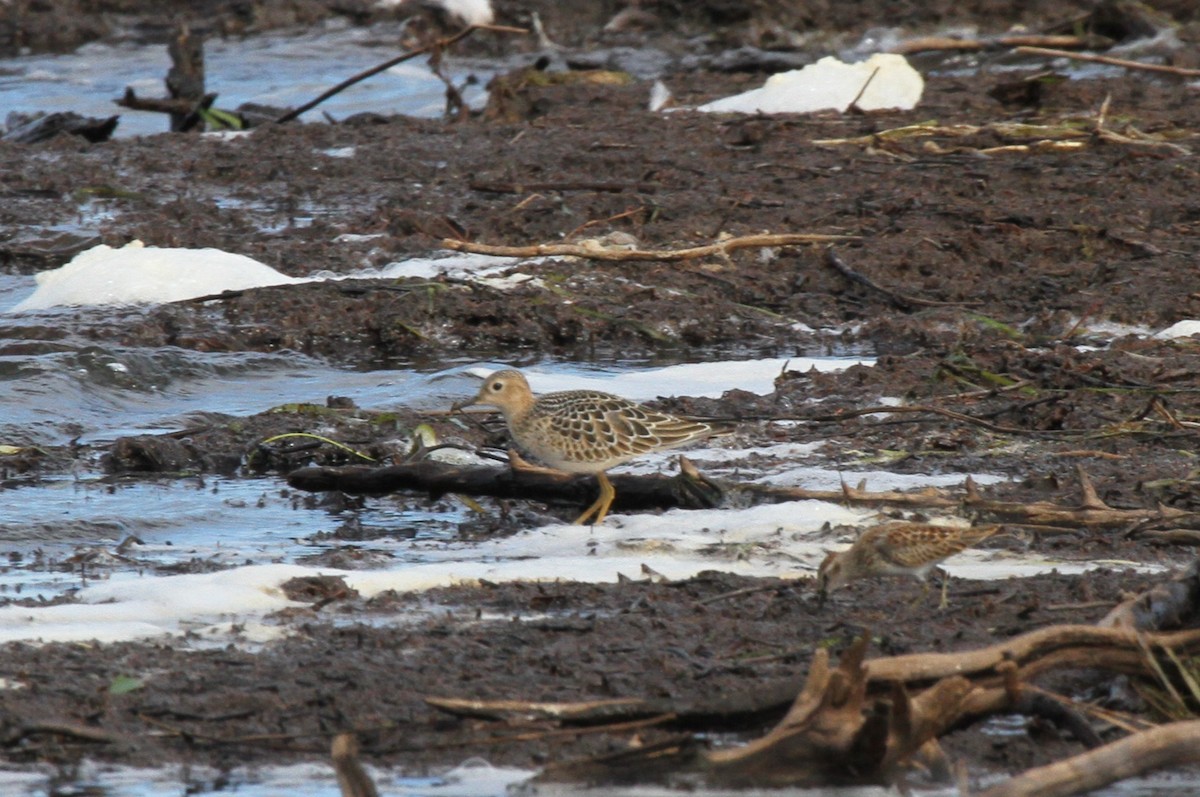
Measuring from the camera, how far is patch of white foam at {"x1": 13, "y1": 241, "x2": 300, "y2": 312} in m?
9.21

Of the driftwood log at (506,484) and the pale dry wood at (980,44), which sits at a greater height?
the driftwood log at (506,484)

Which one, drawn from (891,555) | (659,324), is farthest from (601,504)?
(659,324)

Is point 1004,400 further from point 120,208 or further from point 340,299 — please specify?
point 120,208

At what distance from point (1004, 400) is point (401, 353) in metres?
3.19

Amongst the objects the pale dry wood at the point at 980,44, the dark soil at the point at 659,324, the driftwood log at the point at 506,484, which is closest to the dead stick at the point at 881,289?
the dark soil at the point at 659,324

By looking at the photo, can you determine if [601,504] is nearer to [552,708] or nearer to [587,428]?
[587,428]

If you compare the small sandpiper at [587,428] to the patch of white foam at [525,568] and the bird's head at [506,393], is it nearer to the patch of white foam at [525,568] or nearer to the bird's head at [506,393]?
the bird's head at [506,393]

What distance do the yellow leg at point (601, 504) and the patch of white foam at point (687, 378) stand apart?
163 cm

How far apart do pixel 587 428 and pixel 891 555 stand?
161 cm

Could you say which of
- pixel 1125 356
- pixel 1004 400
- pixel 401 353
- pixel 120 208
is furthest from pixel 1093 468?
pixel 120 208

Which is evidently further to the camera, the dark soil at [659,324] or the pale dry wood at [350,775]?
the dark soil at [659,324]

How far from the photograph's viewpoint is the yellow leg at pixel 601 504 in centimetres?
596

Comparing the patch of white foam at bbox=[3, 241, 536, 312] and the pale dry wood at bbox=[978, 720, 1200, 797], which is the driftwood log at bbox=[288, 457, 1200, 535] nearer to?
the pale dry wood at bbox=[978, 720, 1200, 797]

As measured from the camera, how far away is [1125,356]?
7.77 metres
